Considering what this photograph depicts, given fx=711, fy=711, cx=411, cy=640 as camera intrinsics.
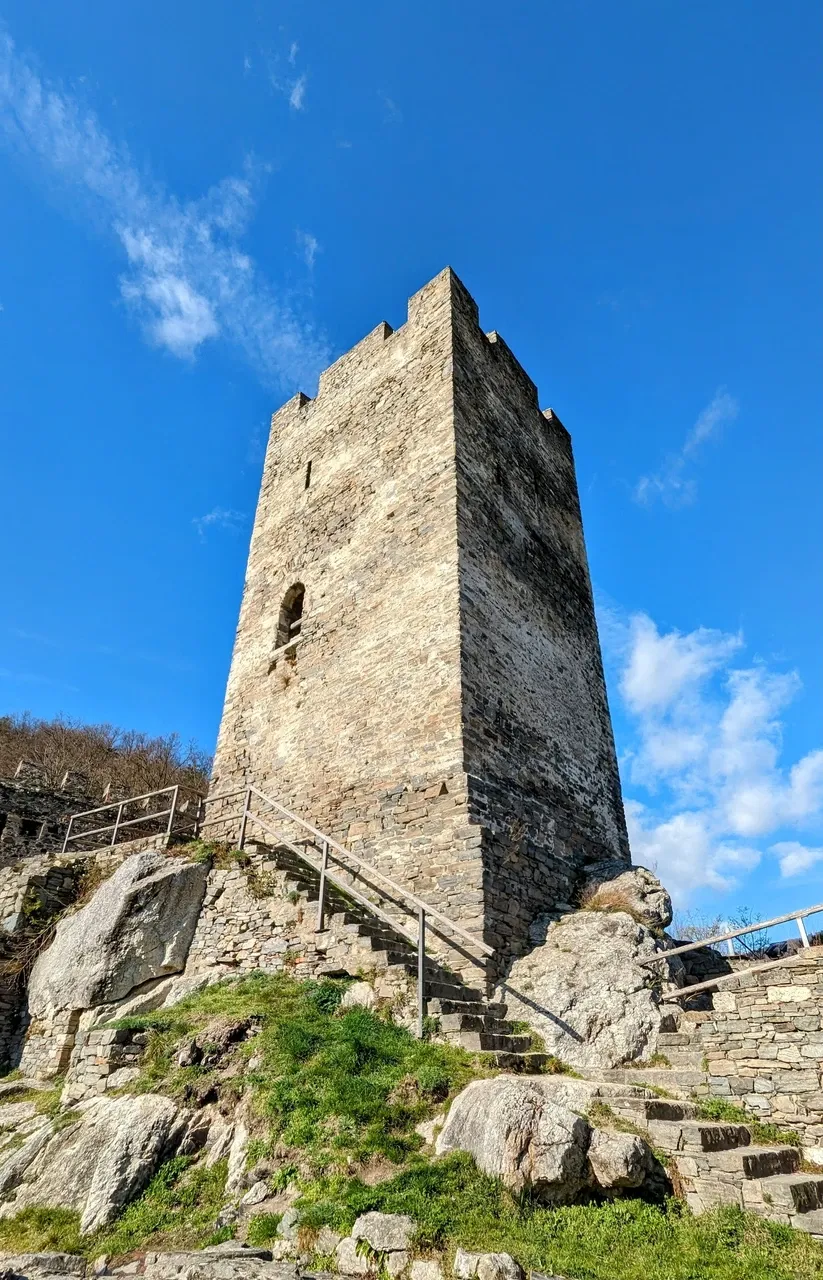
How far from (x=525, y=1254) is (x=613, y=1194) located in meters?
1.15

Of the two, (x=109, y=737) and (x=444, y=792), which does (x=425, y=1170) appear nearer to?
(x=444, y=792)

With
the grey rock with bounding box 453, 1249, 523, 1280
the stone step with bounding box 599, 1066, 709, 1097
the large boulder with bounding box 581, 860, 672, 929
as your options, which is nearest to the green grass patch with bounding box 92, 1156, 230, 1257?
Result: the grey rock with bounding box 453, 1249, 523, 1280

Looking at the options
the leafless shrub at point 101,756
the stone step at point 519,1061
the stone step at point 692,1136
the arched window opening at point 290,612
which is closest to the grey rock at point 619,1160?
the stone step at point 692,1136

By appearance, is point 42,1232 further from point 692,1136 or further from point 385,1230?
point 692,1136

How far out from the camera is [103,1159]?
239 inches

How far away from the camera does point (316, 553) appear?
559 inches

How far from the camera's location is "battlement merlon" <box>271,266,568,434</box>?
1430 cm

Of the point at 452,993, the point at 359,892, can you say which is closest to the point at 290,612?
the point at 359,892

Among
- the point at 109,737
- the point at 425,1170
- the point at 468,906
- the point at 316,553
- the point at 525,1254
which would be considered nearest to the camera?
the point at 525,1254

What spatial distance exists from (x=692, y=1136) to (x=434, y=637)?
6.84 metres

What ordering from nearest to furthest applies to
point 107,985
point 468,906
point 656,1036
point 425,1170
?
point 425,1170, point 656,1036, point 468,906, point 107,985

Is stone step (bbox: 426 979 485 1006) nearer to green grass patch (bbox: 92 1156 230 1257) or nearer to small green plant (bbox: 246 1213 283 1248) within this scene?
green grass patch (bbox: 92 1156 230 1257)

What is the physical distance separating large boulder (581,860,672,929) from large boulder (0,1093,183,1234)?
19.3 feet

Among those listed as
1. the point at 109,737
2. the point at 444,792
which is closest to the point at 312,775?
the point at 444,792
